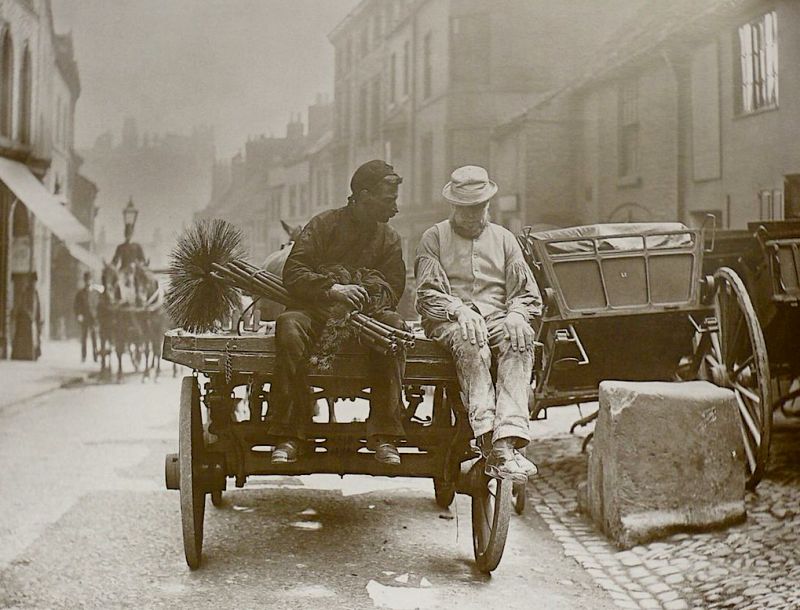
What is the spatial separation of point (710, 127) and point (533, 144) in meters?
2.35

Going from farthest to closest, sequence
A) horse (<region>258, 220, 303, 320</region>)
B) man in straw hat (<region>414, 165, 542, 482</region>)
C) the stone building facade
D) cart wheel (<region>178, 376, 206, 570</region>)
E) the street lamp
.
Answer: the street lamp
the stone building facade
horse (<region>258, 220, 303, 320</region>)
cart wheel (<region>178, 376, 206, 570</region>)
man in straw hat (<region>414, 165, 542, 482</region>)

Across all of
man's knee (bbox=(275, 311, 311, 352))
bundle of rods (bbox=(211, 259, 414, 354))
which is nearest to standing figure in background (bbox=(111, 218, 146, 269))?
bundle of rods (bbox=(211, 259, 414, 354))

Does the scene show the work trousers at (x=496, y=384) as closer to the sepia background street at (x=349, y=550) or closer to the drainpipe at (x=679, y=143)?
the sepia background street at (x=349, y=550)

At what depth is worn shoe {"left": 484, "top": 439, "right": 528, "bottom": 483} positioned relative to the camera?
10.6ft

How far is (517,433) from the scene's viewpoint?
3.30m

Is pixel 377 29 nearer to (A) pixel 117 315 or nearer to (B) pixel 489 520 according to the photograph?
(A) pixel 117 315

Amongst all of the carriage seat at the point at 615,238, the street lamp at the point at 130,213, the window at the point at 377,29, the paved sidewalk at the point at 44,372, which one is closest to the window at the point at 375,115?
the window at the point at 377,29

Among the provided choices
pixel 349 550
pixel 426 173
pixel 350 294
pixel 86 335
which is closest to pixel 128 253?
pixel 86 335

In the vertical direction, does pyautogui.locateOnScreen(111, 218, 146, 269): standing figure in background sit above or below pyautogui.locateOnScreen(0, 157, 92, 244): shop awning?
below

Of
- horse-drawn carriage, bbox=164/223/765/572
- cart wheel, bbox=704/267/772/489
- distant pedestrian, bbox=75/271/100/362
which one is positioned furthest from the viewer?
distant pedestrian, bbox=75/271/100/362

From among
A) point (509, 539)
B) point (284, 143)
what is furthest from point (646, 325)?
point (284, 143)

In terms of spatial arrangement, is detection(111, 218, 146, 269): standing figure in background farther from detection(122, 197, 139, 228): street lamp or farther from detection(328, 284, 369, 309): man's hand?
detection(328, 284, 369, 309): man's hand

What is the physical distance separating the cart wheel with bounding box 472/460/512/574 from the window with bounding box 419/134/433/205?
6.08 meters

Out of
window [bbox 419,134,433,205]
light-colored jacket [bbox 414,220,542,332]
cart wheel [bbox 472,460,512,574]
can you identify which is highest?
window [bbox 419,134,433,205]
